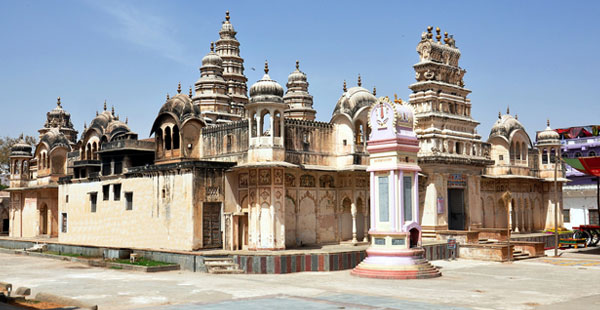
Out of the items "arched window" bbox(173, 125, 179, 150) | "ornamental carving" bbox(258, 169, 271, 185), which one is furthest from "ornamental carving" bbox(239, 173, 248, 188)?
"arched window" bbox(173, 125, 179, 150)

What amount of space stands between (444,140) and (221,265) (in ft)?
50.3

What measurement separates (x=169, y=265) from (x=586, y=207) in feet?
125

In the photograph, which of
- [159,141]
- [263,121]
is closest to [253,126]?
[263,121]

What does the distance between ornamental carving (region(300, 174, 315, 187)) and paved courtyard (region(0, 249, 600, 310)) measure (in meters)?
5.94

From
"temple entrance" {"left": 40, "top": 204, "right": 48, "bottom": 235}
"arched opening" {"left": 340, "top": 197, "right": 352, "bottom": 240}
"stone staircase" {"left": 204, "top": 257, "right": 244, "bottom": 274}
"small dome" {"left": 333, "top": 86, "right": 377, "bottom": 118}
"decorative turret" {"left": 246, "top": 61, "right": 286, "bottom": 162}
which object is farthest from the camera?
"temple entrance" {"left": 40, "top": 204, "right": 48, "bottom": 235}

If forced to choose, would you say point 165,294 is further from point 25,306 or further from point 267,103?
point 267,103

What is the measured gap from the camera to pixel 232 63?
42375 mm

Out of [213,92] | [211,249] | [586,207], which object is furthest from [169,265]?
[586,207]

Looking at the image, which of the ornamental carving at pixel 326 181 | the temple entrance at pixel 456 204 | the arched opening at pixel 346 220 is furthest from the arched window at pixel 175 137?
the temple entrance at pixel 456 204

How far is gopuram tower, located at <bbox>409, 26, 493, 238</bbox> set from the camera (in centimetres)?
3067

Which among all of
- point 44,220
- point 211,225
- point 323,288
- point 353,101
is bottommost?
point 323,288

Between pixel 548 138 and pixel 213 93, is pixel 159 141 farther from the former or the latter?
pixel 548 138

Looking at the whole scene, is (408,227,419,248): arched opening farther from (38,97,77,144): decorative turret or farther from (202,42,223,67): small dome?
(38,97,77,144): decorative turret

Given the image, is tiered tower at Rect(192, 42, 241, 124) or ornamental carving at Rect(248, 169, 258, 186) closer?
ornamental carving at Rect(248, 169, 258, 186)
